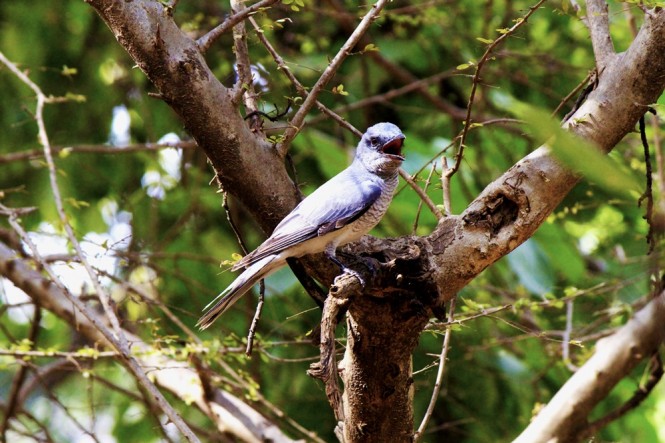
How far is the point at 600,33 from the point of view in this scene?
2.89 meters

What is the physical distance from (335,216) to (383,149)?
0.50m

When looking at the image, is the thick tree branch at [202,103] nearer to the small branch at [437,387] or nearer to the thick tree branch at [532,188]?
the thick tree branch at [532,188]

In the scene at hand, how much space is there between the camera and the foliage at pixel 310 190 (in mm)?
4633

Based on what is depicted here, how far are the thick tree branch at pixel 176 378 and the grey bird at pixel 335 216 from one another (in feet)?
3.42

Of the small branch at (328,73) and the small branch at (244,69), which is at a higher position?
the small branch at (244,69)

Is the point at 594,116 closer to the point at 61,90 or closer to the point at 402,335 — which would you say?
the point at 402,335

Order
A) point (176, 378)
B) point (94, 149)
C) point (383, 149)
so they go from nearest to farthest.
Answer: point (383, 149), point (176, 378), point (94, 149)

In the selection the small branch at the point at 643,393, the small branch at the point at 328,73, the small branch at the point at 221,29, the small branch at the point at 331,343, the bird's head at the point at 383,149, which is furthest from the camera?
the small branch at the point at 643,393

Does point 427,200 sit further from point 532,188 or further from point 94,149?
point 94,149

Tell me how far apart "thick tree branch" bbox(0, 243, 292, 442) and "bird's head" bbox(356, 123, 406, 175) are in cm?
Result: 141

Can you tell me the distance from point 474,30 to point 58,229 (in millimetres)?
3599

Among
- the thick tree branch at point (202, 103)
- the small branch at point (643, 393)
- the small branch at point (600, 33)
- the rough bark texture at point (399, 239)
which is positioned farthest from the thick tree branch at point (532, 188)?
the small branch at point (643, 393)

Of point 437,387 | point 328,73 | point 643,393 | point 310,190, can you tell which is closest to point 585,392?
point 643,393

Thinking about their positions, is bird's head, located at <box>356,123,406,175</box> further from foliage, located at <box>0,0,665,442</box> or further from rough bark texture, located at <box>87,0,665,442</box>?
foliage, located at <box>0,0,665,442</box>
